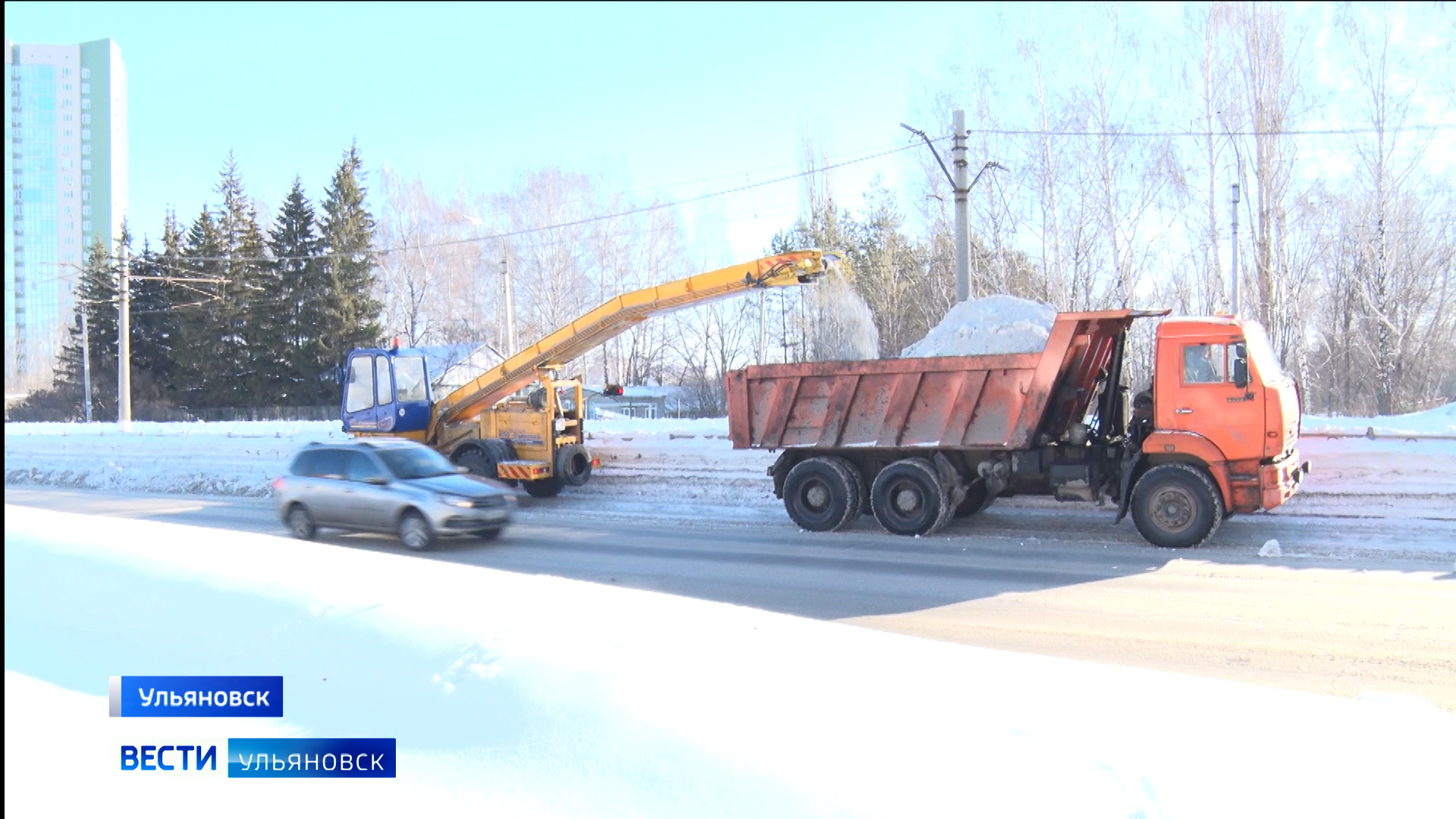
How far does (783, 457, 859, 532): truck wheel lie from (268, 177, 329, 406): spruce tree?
4347 cm

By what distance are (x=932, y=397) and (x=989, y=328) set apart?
7362 millimetres

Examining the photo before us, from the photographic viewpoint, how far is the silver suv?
42.8 feet

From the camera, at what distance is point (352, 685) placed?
4.72 meters

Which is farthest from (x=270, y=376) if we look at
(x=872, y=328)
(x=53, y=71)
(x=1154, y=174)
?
(x=1154, y=174)

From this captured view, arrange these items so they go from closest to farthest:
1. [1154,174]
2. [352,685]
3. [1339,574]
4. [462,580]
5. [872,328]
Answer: [352,685]
[462,580]
[1339,574]
[1154,174]
[872,328]

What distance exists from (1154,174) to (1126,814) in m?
37.9

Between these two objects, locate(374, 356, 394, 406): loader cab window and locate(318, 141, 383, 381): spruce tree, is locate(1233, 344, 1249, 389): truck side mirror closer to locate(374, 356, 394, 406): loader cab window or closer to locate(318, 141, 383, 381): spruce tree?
locate(374, 356, 394, 406): loader cab window

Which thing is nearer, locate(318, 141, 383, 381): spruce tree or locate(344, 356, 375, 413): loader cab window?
locate(344, 356, 375, 413): loader cab window

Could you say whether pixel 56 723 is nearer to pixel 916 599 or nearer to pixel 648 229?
pixel 916 599

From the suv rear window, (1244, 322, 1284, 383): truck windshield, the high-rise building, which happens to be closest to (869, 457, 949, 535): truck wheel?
(1244, 322, 1284, 383): truck windshield

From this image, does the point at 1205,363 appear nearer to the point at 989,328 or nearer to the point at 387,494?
the point at 989,328

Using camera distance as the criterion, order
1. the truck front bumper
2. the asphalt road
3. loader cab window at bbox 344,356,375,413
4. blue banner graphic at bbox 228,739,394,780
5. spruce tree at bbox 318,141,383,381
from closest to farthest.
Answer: blue banner graphic at bbox 228,739,394,780 < the asphalt road < the truck front bumper < loader cab window at bbox 344,356,375,413 < spruce tree at bbox 318,141,383,381

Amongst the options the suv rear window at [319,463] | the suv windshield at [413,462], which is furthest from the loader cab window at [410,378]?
the suv windshield at [413,462]

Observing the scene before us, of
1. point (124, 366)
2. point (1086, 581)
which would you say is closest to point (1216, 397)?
point (1086, 581)
